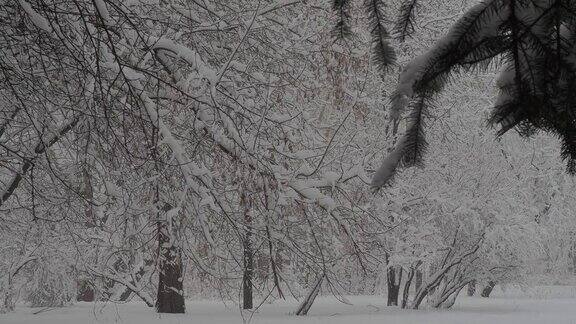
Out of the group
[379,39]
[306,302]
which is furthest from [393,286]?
[379,39]

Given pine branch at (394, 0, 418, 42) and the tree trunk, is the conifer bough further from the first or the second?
the tree trunk

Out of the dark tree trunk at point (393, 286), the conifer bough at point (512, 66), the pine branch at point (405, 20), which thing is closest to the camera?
the conifer bough at point (512, 66)

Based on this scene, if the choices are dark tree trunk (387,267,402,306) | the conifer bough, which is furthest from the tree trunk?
the conifer bough

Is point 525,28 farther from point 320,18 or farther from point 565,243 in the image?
point 565,243

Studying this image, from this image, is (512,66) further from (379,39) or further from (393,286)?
(393,286)

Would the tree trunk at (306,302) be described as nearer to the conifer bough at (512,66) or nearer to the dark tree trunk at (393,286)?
the dark tree trunk at (393,286)

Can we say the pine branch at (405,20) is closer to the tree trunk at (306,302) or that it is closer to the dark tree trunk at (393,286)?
the tree trunk at (306,302)

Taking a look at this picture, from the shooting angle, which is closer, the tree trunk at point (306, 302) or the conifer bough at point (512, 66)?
the conifer bough at point (512, 66)

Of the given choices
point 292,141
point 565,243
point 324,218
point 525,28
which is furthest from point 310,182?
point 565,243

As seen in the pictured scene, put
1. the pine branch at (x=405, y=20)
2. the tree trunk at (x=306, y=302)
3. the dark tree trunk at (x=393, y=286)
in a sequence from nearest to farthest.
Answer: the pine branch at (x=405, y=20) → the tree trunk at (x=306, y=302) → the dark tree trunk at (x=393, y=286)

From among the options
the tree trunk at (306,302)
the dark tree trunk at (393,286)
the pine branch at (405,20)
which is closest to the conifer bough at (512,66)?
the pine branch at (405,20)

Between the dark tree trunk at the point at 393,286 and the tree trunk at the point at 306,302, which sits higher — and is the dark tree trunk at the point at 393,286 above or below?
above

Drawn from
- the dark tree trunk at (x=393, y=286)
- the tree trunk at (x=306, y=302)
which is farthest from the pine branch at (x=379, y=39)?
the dark tree trunk at (x=393, y=286)

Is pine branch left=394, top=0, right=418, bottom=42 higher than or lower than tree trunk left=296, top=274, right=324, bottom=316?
higher
